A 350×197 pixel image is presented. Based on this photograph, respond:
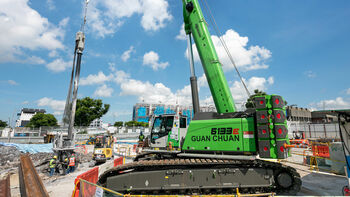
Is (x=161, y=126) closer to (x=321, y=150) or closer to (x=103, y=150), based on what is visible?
(x=103, y=150)

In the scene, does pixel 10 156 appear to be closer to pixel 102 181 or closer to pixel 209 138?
pixel 102 181

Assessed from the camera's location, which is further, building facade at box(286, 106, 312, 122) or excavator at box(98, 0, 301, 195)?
building facade at box(286, 106, 312, 122)

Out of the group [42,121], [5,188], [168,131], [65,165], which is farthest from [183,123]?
[42,121]

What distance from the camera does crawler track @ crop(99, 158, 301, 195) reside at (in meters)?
6.44

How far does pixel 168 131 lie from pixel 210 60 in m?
3.94

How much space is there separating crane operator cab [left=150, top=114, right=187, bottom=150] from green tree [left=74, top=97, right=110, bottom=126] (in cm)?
3406

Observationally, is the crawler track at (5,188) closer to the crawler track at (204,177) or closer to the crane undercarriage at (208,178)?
the crawler track at (204,177)

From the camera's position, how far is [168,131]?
7.73 meters

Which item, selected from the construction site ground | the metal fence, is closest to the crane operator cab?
the construction site ground

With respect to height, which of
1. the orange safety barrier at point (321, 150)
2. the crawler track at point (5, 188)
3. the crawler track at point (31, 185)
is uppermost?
the orange safety barrier at point (321, 150)

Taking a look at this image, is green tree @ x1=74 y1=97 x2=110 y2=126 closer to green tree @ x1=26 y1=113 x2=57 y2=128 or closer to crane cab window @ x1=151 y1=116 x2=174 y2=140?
green tree @ x1=26 y1=113 x2=57 y2=128

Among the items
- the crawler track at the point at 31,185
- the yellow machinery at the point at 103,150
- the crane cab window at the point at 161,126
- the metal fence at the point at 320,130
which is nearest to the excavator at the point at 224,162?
the crane cab window at the point at 161,126

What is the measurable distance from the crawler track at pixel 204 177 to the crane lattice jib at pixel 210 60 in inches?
97.6

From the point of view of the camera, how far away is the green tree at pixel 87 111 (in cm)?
3653
